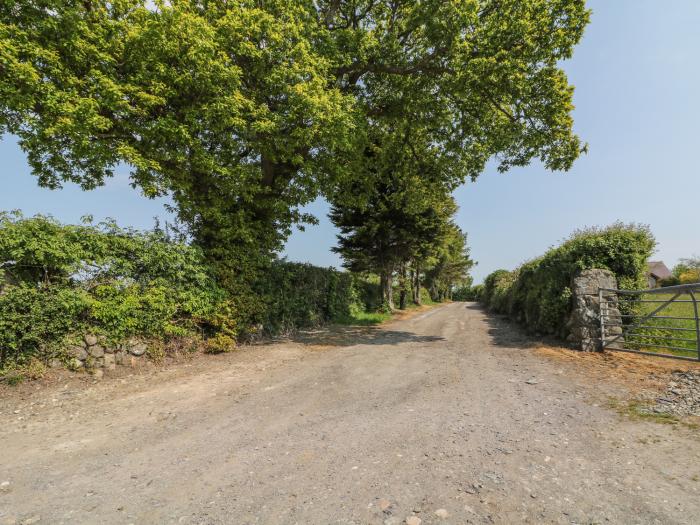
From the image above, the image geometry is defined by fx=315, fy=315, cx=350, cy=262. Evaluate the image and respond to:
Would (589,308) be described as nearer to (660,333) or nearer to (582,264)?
(582,264)

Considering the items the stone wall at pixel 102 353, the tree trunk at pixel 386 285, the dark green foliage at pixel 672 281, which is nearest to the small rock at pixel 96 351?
the stone wall at pixel 102 353

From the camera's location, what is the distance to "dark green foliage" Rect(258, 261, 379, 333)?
39.8 feet

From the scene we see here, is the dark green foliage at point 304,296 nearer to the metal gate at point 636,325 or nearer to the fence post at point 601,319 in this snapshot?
the fence post at point 601,319

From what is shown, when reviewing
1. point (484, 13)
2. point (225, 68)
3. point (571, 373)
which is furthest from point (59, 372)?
point (484, 13)

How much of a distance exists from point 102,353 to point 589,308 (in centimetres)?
1217

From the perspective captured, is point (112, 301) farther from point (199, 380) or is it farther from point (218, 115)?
point (218, 115)

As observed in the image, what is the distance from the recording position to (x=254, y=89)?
10.2 m

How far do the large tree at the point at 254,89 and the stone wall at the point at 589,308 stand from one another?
4952mm

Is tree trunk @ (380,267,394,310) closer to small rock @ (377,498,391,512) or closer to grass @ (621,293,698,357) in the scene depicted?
grass @ (621,293,698,357)

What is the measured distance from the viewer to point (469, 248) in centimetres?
4759

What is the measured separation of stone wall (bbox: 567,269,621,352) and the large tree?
495 centimetres

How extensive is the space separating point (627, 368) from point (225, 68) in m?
12.2

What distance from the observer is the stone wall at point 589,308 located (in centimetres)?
858

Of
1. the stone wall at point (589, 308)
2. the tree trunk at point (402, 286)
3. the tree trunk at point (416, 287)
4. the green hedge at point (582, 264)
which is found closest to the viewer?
the stone wall at point (589, 308)
